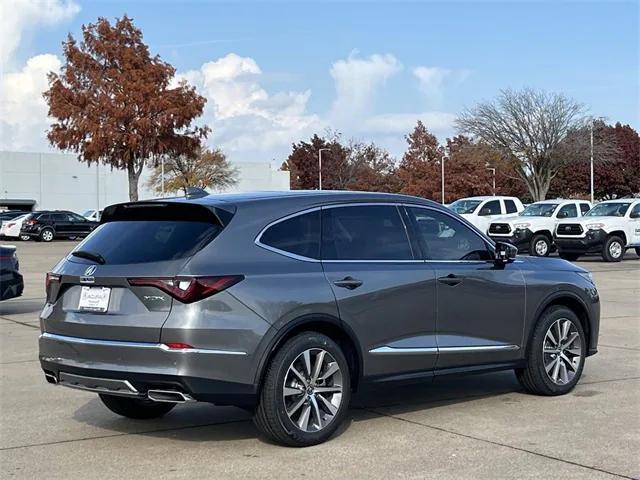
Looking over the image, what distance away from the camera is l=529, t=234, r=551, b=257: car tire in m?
28.2

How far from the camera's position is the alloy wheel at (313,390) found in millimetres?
5930

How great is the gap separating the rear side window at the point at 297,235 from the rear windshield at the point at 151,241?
0.41 metres

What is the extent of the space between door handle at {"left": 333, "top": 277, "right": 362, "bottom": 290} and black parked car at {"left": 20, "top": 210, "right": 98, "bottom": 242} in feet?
132

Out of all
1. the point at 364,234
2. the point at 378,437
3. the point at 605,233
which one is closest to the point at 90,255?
the point at 364,234

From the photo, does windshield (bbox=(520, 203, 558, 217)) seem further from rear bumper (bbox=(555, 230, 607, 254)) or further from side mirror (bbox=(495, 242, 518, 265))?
side mirror (bbox=(495, 242, 518, 265))

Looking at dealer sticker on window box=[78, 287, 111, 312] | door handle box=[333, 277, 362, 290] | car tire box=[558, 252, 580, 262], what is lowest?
car tire box=[558, 252, 580, 262]

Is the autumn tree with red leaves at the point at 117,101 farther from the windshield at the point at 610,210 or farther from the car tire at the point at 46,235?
the windshield at the point at 610,210

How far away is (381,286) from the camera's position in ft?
21.1

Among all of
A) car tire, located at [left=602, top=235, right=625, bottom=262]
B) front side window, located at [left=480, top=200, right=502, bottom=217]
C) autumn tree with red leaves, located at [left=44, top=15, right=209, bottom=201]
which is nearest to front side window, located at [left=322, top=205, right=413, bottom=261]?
car tire, located at [left=602, top=235, right=625, bottom=262]

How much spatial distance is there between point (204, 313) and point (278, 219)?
0.97 metres

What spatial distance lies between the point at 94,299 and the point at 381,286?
2006 millimetres

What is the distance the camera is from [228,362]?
560 cm

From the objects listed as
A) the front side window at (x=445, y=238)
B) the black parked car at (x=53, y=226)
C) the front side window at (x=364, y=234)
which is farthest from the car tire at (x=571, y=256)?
the black parked car at (x=53, y=226)

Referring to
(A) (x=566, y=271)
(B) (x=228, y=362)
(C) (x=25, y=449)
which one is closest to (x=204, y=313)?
(B) (x=228, y=362)
